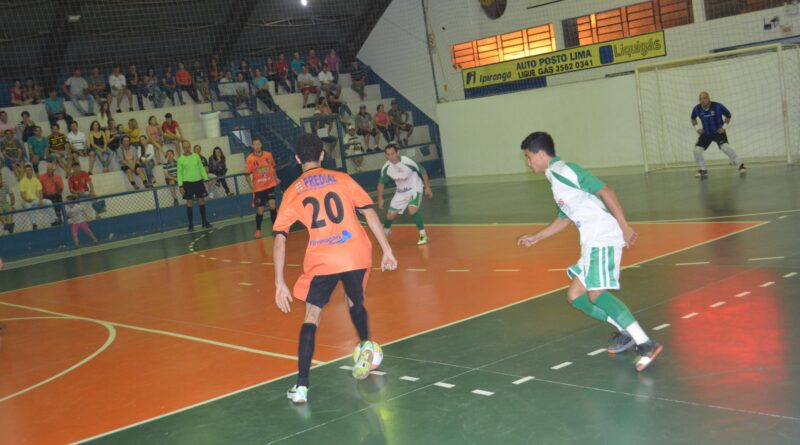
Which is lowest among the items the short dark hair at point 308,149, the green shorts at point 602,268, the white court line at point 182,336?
the white court line at point 182,336

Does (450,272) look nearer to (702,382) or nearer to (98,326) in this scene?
(98,326)

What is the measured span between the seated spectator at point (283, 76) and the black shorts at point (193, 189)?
10.5 metres

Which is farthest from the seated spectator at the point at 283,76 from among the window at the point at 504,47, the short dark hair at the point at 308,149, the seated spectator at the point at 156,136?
the short dark hair at the point at 308,149

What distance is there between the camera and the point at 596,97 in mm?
25812

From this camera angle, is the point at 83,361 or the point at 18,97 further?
the point at 18,97

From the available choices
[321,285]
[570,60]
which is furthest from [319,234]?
[570,60]

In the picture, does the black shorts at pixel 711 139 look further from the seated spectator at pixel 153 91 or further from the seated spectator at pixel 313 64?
the seated spectator at pixel 153 91

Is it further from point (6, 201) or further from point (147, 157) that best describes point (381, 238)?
point (147, 157)

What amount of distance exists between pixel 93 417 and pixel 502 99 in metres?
23.6

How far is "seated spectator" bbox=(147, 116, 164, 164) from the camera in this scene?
24.9 meters

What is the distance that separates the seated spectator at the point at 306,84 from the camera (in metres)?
30.9

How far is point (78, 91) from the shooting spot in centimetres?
2703

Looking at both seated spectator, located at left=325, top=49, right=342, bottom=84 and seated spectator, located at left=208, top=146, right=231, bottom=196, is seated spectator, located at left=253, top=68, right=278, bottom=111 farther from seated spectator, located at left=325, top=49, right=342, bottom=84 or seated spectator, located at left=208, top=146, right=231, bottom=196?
seated spectator, located at left=208, top=146, right=231, bottom=196

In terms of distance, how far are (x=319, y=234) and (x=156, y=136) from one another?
20.3m
